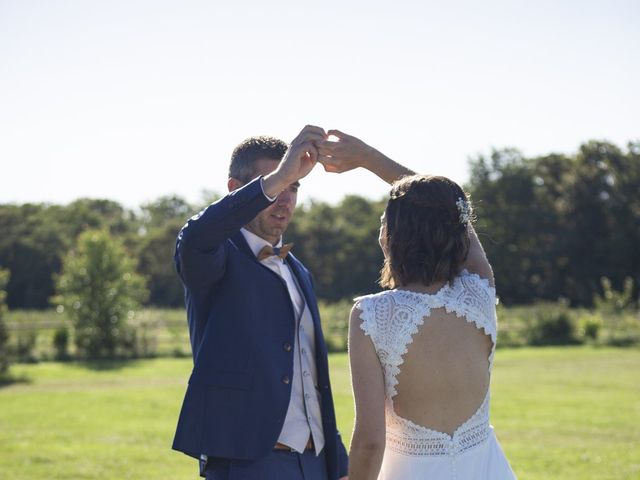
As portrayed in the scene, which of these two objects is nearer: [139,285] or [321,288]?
[139,285]

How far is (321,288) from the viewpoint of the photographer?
54.0 metres

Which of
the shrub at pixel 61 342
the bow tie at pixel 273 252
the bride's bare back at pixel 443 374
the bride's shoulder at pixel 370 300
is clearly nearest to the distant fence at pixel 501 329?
the shrub at pixel 61 342

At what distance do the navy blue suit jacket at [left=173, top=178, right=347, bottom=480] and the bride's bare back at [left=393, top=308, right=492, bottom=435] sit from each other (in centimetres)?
49

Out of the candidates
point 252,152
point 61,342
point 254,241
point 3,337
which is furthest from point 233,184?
point 61,342

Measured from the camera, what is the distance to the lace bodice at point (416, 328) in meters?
3.05

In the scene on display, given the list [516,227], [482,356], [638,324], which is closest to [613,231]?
[516,227]

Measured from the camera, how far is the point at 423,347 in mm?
3076

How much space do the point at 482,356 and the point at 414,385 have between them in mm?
305

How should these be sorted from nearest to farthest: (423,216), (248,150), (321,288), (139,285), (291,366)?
1. (423,216)
2. (291,366)
3. (248,150)
4. (139,285)
5. (321,288)

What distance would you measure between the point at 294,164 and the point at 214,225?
37cm

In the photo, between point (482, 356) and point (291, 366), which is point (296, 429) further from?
point (482, 356)

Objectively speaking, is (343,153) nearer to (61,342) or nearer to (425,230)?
(425,230)

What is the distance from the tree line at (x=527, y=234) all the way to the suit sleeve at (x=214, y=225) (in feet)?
161

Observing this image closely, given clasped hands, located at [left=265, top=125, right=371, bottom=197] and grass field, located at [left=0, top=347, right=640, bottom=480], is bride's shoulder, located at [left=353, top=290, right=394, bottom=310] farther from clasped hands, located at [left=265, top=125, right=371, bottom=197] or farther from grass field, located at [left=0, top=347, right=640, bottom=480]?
grass field, located at [left=0, top=347, right=640, bottom=480]
